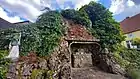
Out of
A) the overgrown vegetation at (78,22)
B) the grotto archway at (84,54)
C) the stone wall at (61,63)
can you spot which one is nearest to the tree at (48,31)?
the overgrown vegetation at (78,22)

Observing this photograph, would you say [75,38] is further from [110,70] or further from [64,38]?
[110,70]

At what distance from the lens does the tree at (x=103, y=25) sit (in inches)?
445

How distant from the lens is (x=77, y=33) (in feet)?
36.4

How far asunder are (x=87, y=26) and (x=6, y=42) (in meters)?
6.20

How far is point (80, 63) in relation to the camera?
1166 cm

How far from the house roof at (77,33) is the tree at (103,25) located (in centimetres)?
59

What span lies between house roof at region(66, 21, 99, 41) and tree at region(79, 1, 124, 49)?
588mm

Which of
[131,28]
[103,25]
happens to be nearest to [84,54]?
[103,25]

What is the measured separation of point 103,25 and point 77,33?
7.73 feet

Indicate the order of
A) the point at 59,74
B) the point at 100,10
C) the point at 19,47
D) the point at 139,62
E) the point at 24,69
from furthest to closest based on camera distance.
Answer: the point at 100,10 < the point at 139,62 < the point at 59,74 < the point at 19,47 < the point at 24,69

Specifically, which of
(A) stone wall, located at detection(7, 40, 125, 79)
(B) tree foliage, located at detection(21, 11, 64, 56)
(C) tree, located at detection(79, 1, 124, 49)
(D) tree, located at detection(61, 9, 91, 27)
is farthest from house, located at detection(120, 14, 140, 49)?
(B) tree foliage, located at detection(21, 11, 64, 56)

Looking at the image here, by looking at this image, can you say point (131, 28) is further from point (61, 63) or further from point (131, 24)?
point (61, 63)

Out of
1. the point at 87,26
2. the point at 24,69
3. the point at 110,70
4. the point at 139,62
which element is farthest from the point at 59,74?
the point at 139,62

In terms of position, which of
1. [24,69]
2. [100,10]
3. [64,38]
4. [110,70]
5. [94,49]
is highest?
[100,10]
